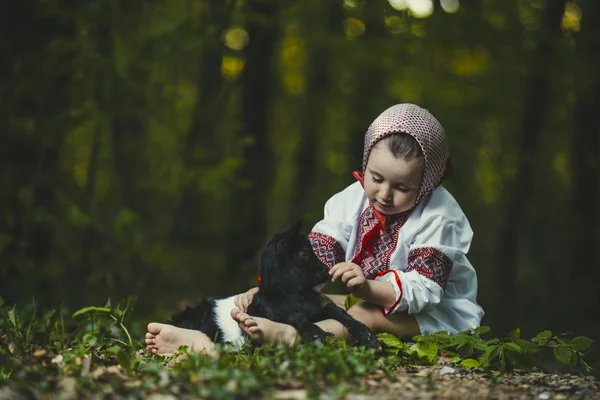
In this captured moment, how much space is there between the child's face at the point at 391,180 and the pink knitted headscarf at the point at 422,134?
6 centimetres

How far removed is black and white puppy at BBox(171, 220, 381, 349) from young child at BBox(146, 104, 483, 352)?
8 cm

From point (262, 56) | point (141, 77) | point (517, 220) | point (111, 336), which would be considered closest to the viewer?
point (111, 336)

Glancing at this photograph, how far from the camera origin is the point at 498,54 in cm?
974

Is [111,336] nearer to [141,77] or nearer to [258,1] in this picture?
[141,77]

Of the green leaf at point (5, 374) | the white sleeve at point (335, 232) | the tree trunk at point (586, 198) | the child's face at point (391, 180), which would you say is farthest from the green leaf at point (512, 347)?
the tree trunk at point (586, 198)

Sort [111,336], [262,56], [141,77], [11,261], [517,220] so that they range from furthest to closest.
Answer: [517,220] → [262,56] → [141,77] → [11,261] → [111,336]

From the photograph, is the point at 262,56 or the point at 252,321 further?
the point at 262,56

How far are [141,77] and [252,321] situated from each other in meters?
4.18

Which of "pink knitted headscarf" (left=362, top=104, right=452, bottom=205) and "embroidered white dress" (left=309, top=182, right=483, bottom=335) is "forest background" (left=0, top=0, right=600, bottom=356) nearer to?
"pink knitted headscarf" (left=362, top=104, right=452, bottom=205)

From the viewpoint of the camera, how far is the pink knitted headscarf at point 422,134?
4121 millimetres

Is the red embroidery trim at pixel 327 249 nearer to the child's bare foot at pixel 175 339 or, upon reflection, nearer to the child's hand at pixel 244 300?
the child's hand at pixel 244 300

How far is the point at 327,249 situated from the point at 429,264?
73 cm

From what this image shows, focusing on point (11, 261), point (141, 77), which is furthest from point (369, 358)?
point (141, 77)

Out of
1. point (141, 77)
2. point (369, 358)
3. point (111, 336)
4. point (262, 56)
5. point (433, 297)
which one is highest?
point (262, 56)
